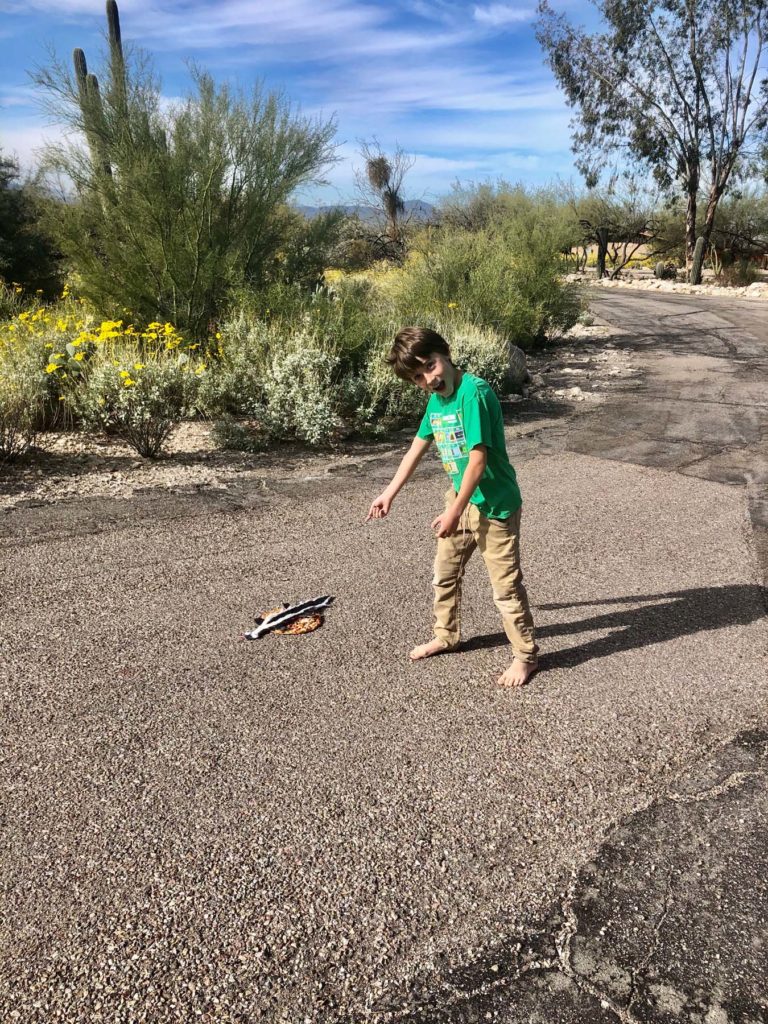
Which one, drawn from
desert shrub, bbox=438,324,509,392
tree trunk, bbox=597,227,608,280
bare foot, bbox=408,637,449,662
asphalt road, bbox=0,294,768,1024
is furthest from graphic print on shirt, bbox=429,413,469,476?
tree trunk, bbox=597,227,608,280

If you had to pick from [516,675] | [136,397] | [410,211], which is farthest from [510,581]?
[410,211]

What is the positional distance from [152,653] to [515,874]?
6.92 ft

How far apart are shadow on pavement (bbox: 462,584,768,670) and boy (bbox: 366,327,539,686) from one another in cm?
34

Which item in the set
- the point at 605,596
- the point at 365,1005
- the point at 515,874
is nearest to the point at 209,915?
the point at 365,1005

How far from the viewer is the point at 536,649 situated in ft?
11.7

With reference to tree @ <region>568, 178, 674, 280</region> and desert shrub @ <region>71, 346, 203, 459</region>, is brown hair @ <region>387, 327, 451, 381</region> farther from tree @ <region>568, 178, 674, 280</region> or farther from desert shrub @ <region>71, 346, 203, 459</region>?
tree @ <region>568, 178, 674, 280</region>

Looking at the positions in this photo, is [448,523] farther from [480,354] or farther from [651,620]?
[480,354]

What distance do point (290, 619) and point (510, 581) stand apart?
1.30 meters

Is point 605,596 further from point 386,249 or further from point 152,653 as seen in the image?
point 386,249

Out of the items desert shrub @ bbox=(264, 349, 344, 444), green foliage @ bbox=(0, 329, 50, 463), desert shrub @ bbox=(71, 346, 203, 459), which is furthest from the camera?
desert shrub @ bbox=(264, 349, 344, 444)

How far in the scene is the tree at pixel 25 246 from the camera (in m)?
16.2

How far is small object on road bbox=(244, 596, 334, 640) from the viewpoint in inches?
158

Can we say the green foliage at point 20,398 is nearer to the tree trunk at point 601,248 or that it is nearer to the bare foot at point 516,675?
the bare foot at point 516,675

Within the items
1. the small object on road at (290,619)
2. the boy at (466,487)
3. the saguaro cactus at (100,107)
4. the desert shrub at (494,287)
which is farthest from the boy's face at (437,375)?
the saguaro cactus at (100,107)
